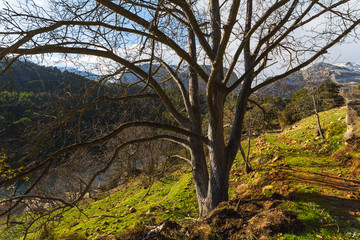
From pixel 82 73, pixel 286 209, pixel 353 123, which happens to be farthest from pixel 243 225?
pixel 353 123

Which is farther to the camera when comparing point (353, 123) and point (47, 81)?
point (353, 123)

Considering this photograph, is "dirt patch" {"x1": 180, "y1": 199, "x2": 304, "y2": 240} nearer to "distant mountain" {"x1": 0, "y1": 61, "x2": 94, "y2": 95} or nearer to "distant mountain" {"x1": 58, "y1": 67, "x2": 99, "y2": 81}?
"distant mountain" {"x1": 58, "y1": 67, "x2": 99, "y2": 81}

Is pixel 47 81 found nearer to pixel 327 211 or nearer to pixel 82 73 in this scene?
pixel 82 73

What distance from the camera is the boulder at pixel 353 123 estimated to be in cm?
496

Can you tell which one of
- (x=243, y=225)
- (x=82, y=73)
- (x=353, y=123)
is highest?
(x=82, y=73)

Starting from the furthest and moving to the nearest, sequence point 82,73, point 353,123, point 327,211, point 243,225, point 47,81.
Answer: point 353,123 < point 82,73 < point 47,81 < point 327,211 < point 243,225

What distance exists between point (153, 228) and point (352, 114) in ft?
19.8

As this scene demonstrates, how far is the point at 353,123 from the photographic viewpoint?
5.26 metres

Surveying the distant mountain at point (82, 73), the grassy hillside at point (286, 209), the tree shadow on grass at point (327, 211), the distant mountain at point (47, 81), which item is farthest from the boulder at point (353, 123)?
the distant mountain at point (47, 81)

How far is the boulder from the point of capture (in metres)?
4.96

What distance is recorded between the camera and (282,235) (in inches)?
76.2

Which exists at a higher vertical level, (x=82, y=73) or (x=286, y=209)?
(x=82, y=73)

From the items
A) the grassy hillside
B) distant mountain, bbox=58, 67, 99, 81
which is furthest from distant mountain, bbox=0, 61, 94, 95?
the grassy hillside

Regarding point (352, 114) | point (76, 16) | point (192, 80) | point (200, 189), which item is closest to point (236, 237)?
point (200, 189)
